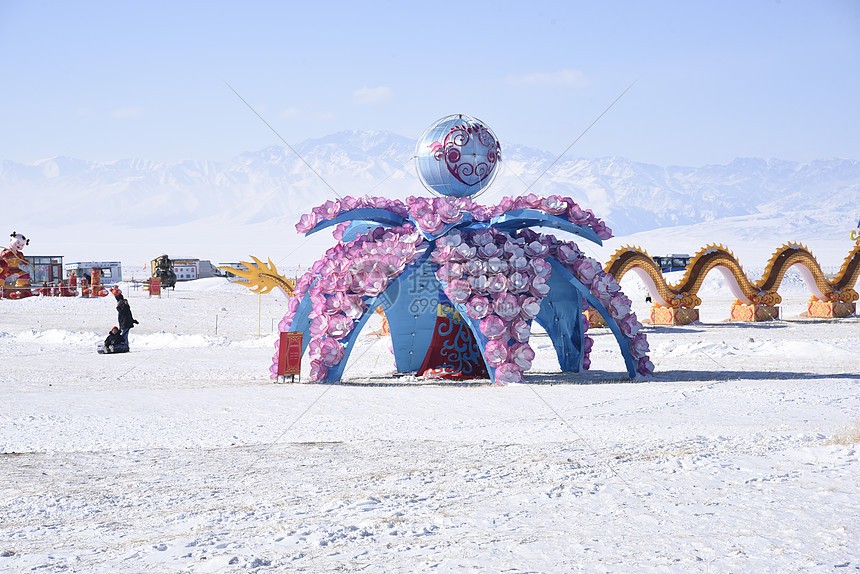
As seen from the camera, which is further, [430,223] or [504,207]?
[504,207]

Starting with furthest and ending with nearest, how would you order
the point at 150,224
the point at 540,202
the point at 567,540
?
the point at 150,224 < the point at 540,202 < the point at 567,540

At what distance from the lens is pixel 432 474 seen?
23.0ft

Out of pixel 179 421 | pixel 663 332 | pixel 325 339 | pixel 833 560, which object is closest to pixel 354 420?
pixel 179 421

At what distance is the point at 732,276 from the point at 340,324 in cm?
2152

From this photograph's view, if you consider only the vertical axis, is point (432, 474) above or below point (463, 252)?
below

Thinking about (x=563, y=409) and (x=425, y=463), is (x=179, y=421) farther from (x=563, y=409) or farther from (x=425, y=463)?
(x=563, y=409)

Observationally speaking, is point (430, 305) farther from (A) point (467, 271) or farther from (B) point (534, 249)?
(B) point (534, 249)

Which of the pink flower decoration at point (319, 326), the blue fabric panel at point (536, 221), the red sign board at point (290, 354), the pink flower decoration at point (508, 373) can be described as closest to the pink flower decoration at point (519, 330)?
the pink flower decoration at point (508, 373)

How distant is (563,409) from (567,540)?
533 centimetres

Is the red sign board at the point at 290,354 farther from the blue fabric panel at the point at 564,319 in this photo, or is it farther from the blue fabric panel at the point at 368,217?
the blue fabric panel at the point at 564,319

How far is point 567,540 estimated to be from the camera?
17.3 ft

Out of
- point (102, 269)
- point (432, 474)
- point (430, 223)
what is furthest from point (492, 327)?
point (102, 269)

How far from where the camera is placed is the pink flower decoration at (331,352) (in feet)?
43.7

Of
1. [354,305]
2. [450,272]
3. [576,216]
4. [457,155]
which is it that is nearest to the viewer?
[450,272]
